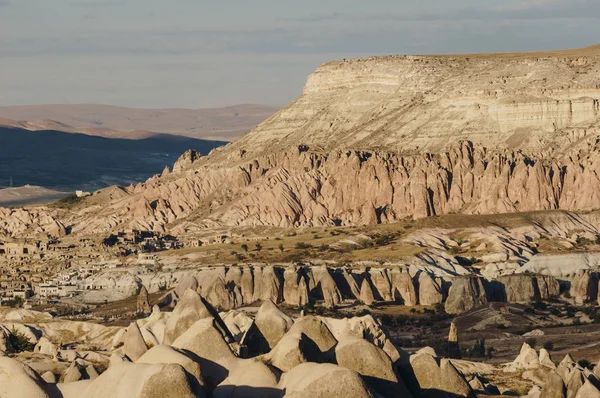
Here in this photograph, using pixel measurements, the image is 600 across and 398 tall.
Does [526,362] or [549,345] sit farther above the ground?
[526,362]

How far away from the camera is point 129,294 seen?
565ft

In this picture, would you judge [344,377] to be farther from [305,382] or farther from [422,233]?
[422,233]

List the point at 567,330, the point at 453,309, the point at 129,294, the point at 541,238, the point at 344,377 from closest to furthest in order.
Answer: the point at 344,377 < the point at 567,330 < the point at 453,309 < the point at 129,294 < the point at 541,238

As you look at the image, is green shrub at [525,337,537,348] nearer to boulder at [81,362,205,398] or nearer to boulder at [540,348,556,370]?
boulder at [540,348,556,370]

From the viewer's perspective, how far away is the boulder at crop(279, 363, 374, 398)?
4691 cm

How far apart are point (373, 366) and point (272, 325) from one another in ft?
41.4

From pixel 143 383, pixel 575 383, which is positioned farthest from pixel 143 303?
pixel 143 383

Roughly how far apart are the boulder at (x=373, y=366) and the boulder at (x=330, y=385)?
510 centimetres

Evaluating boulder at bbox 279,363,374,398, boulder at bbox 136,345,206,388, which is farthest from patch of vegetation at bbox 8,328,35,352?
boulder at bbox 279,363,374,398

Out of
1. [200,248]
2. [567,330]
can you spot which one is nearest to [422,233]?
[200,248]

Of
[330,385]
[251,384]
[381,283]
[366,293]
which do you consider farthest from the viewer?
[381,283]

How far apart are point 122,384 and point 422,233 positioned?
140 meters

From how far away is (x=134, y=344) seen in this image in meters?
68.6

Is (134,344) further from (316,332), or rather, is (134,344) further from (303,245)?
(303,245)
